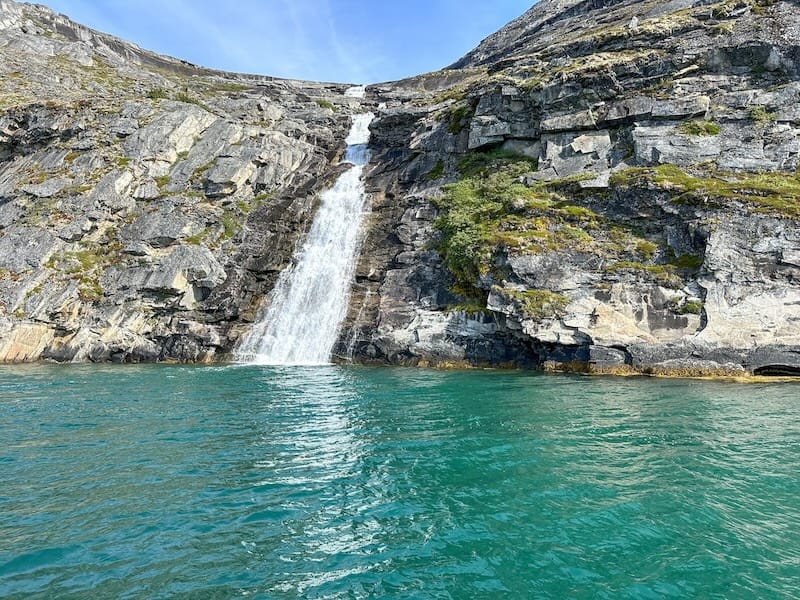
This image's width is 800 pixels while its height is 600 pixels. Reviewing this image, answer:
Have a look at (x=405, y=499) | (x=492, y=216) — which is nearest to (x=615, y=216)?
(x=492, y=216)

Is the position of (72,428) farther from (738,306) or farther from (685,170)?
(685,170)

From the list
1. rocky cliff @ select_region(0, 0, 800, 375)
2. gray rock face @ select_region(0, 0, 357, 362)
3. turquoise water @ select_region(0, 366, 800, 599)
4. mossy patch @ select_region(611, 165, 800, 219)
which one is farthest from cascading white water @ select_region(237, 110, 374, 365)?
mossy patch @ select_region(611, 165, 800, 219)

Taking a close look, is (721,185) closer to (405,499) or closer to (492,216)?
(492,216)

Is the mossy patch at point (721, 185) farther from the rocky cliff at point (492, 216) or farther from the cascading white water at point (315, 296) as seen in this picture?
the cascading white water at point (315, 296)

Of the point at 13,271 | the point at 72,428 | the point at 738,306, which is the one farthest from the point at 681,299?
the point at 13,271

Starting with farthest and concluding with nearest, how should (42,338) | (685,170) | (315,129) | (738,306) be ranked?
(315,129) < (42,338) < (685,170) < (738,306)

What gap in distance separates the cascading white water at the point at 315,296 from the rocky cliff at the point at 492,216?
132cm

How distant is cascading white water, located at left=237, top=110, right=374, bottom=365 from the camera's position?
112 feet

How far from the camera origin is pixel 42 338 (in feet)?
110

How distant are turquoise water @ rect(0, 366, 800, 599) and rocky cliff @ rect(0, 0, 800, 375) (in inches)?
327

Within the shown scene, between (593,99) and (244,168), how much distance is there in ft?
97.2

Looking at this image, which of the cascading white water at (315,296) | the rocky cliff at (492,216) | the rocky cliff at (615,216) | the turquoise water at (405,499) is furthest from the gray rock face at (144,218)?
the turquoise water at (405,499)

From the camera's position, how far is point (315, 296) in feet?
121

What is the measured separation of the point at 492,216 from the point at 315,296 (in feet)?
46.7
